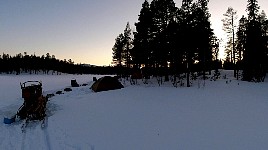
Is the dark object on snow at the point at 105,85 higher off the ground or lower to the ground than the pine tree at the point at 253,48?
lower

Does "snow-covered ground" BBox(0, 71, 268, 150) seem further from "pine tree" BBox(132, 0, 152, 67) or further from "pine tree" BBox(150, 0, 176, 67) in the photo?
"pine tree" BBox(132, 0, 152, 67)

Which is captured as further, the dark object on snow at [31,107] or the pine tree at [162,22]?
the pine tree at [162,22]

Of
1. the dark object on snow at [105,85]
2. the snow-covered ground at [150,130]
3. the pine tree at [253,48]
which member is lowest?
the snow-covered ground at [150,130]

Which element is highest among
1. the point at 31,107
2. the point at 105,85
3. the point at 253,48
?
the point at 253,48

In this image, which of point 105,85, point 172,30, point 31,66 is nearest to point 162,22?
point 172,30

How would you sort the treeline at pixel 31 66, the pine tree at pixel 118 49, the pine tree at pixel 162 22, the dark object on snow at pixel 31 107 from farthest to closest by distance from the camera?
the treeline at pixel 31 66 < the pine tree at pixel 118 49 < the pine tree at pixel 162 22 < the dark object on snow at pixel 31 107

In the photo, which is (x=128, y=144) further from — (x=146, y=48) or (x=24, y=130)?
(x=146, y=48)

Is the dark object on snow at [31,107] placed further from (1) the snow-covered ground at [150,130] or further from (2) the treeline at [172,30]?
(2) the treeline at [172,30]

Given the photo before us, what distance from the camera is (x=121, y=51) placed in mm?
60656

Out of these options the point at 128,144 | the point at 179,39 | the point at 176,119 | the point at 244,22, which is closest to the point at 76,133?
the point at 128,144

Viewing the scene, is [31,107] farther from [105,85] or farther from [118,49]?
[118,49]

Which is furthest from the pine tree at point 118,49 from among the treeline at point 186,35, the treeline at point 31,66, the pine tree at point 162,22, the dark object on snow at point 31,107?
the treeline at point 31,66

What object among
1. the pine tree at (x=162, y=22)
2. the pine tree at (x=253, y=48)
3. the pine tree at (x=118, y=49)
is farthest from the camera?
the pine tree at (x=118, y=49)

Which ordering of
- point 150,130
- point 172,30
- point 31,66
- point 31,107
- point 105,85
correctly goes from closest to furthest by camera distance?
point 150,130 → point 31,107 → point 105,85 → point 172,30 → point 31,66
